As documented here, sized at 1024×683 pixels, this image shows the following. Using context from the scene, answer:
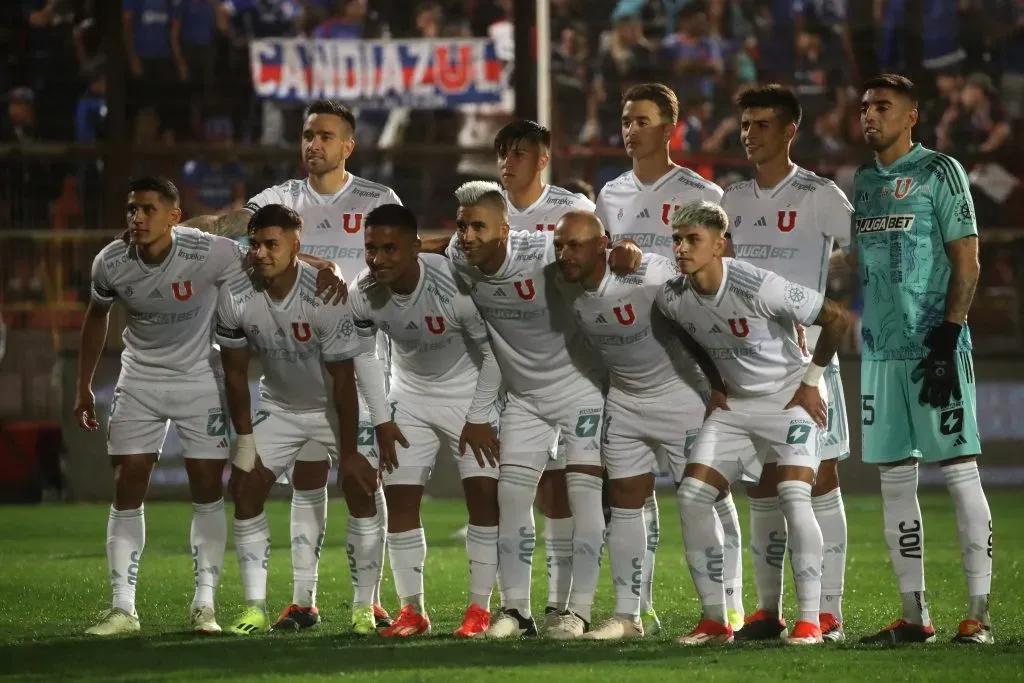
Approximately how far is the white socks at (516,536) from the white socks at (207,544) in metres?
1.29

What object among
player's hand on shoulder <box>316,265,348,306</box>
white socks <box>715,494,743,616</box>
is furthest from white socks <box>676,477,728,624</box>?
player's hand on shoulder <box>316,265,348,306</box>

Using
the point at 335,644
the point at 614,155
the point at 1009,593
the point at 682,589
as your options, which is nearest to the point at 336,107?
the point at 335,644

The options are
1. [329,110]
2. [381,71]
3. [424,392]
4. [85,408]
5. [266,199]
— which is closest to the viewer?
[424,392]

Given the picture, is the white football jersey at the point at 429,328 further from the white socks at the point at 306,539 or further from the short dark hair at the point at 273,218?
the white socks at the point at 306,539

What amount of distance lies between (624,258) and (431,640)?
5.72ft

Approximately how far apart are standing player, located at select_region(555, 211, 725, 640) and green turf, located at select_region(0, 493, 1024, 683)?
36cm

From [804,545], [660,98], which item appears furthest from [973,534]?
[660,98]

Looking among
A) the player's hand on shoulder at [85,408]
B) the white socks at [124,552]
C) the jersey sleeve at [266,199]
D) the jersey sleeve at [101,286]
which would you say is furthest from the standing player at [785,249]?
the player's hand on shoulder at [85,408]

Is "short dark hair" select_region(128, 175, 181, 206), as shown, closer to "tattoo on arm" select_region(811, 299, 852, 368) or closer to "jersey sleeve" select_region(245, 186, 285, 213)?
"jersey sleeve" select_region(245, 186, 285, 213)

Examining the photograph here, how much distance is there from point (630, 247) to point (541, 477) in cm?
117

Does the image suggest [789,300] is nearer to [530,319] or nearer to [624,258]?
[624,258]

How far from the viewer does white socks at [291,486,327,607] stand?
7.24 metres

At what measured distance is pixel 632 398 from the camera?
22.0ft

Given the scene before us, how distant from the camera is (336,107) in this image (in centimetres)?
750
